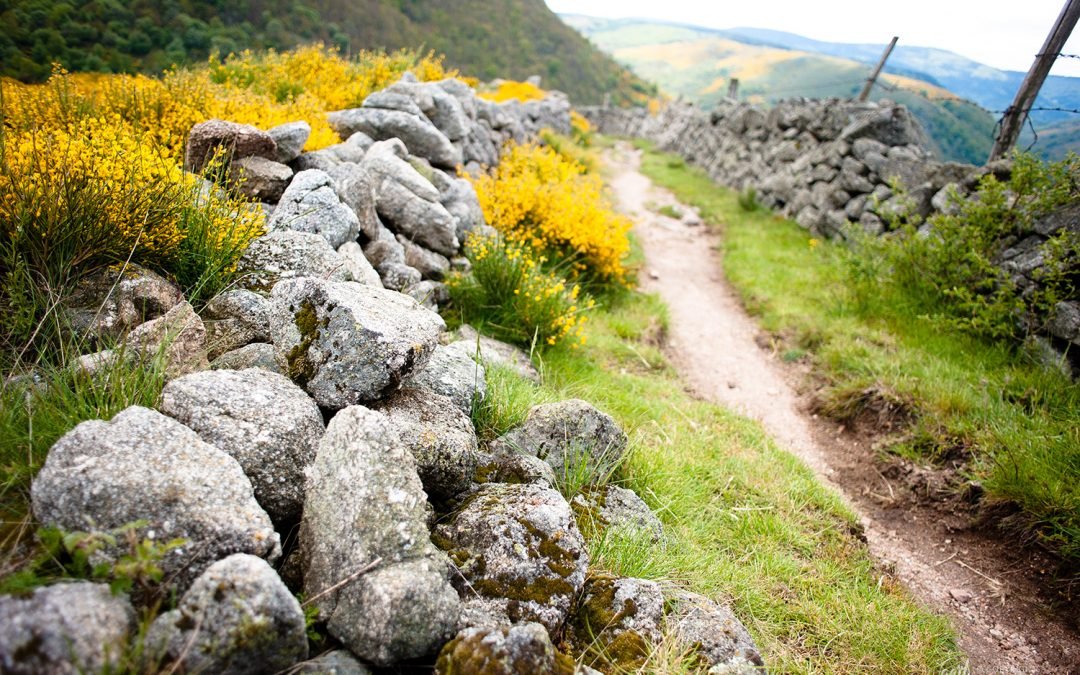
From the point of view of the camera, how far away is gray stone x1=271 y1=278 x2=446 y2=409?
9.40 ft

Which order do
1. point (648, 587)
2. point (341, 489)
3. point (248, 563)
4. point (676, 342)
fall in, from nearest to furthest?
point (248, 563), point (341, 489), point (648, 587), point (676, 342)

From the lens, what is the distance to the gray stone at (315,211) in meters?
4.33

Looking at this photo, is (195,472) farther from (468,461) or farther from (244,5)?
(244,5)

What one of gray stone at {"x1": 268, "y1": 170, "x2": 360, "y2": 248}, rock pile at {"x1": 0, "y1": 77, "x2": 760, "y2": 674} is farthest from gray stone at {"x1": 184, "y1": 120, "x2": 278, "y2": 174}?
rock pile at {"x1": 0, "y1": 77, "x2": 760, "y2": 674}

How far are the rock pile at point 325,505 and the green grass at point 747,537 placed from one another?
1.00 feet

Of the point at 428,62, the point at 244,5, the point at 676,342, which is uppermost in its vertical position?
the point at 244,5

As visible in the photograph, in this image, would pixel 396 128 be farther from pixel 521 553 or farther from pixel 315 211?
pixel 521 553

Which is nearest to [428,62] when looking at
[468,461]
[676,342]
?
[676,342]

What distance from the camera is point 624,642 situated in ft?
8.30

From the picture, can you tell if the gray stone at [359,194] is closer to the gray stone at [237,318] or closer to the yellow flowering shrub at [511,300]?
the yellow flowering shrub at [511,300]

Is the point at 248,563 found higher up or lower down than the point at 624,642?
higher up

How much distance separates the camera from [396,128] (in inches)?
296

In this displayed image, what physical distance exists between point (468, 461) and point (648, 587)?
113cm

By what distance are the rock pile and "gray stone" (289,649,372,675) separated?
0.5 inches
